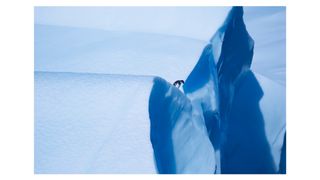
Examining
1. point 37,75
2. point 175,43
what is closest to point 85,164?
point 37,75

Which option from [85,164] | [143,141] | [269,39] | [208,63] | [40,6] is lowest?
[85,164]

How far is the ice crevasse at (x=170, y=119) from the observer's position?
185cm

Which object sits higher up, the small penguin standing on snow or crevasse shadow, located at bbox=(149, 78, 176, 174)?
the small penguin standing on snow

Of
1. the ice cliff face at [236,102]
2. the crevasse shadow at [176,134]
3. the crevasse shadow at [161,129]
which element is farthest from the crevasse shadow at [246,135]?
the crevasse shadow at [161,129]

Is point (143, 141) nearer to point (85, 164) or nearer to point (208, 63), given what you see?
point (85, 164)

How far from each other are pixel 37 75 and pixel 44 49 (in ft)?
0.50

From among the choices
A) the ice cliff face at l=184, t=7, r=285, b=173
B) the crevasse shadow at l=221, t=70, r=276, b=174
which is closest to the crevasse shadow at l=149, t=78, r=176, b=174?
the ice cliff face at l=184, t=7, r=285, b=173

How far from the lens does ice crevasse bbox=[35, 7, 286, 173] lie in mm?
1852

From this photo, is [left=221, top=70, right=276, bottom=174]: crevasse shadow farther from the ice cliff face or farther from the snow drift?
the snow drift

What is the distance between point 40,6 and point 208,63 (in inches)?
39.7

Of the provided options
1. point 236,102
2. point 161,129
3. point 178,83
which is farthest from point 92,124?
point 236,102

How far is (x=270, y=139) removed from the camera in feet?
6.19

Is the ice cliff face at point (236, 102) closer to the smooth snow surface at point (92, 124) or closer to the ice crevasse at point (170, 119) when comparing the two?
the ice crevasse at point (170, 119)
